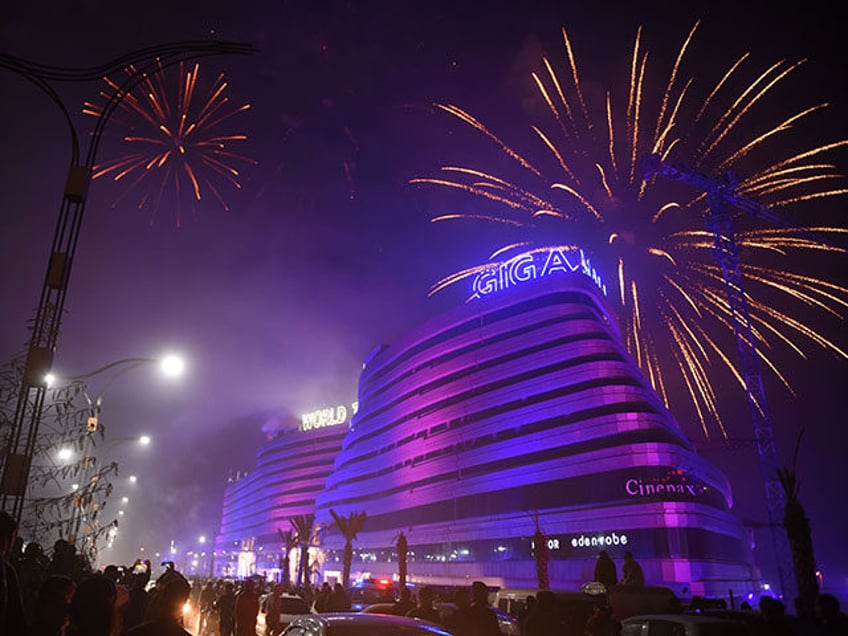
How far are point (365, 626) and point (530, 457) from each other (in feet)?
208

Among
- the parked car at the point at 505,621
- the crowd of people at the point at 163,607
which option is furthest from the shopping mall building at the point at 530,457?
the parked car at the point at 505,621

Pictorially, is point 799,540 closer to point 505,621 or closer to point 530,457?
point 505,621

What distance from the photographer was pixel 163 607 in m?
5.13

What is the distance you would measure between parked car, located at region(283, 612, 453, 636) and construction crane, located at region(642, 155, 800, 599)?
42.9m

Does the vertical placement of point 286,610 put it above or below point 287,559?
below

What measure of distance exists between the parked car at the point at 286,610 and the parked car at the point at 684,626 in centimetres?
1101

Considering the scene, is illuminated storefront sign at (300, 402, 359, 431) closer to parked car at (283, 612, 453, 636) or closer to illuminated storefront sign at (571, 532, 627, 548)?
illuminated storefront sign at (571, 532, 627, 548)

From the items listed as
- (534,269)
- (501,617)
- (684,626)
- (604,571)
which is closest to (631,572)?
(604,571)

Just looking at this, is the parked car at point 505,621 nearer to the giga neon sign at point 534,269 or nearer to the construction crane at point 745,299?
the construction crane at point 745,299

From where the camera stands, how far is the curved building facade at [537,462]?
55344mm

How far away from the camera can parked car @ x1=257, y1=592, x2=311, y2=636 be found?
18.0 meters

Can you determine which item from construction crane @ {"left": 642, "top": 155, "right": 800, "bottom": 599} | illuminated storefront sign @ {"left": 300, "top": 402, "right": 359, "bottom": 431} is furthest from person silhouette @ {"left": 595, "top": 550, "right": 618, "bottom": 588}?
illuminated storefront sign @ {"left": 300, "top": 402, "right": 359, "bottom": 431}

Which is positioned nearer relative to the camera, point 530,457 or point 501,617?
point 501,617

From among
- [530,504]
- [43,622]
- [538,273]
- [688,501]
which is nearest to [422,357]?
[538,273]
